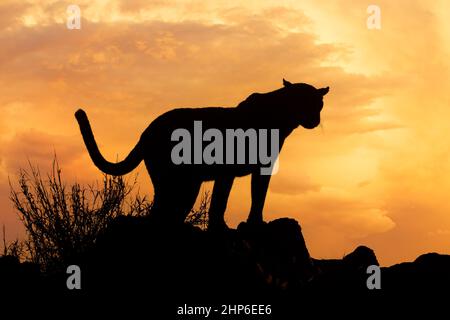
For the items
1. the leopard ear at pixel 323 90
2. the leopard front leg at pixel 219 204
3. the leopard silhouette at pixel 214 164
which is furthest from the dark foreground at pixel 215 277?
the leopard ear at pixel 323 90

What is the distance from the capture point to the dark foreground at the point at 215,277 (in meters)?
10.9

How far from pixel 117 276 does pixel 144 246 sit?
650 mm

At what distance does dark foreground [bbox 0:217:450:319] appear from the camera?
1094cm

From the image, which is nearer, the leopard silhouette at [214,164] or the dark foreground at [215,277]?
the dark foreground at [215,277]

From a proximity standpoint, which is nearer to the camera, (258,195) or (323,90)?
(258,195)

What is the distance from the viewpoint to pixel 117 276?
437 inches

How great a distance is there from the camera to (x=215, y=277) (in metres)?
11.0

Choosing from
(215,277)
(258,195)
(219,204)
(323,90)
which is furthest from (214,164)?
(323,90)

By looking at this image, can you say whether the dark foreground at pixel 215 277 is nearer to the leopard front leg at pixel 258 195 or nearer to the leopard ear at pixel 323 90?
the leopard front leg at pixel 258 195

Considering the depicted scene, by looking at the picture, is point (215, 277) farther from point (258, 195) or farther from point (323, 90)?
point (323, 90)

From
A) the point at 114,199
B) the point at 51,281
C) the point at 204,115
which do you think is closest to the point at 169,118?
the point at 204,115

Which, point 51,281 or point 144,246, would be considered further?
point 51,281
